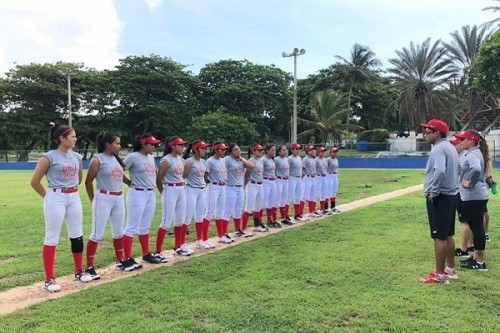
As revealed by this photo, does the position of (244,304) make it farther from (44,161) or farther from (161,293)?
(44,161)

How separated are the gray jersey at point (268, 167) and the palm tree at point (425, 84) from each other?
3493cm

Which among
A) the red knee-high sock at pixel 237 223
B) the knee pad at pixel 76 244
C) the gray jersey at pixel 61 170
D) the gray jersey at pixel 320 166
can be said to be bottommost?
the red knee-high sock at pixel 237 223

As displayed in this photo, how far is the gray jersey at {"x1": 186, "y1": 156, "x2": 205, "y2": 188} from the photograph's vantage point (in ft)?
23.0

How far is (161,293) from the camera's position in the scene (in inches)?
187

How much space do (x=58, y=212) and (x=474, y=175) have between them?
5000 mm

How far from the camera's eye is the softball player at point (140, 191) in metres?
5.99

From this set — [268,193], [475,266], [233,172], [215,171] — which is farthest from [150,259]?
[475,266]

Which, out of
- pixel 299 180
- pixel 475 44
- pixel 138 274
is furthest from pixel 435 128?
pixel 475 44

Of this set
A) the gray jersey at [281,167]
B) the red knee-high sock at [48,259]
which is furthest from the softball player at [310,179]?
the red knee-high sock at [48,259]

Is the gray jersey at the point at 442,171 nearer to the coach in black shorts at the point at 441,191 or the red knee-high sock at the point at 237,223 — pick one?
the coach in black shorts at the point at 441,191

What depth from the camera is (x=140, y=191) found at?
6.04 meters

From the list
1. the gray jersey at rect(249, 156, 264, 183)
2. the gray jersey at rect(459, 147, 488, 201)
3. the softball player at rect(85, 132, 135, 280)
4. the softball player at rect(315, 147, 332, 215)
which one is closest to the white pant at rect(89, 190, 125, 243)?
the softball player at rect(85, 132, 135, 280)

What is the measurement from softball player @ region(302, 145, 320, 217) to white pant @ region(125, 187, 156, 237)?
496 centimetres

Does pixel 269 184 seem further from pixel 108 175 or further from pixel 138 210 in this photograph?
pixel 108 175
